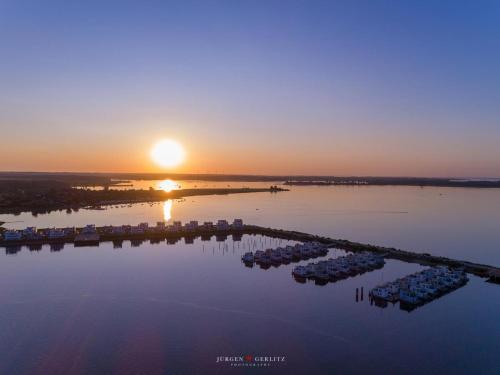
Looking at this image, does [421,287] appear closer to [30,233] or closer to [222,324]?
[222,324]

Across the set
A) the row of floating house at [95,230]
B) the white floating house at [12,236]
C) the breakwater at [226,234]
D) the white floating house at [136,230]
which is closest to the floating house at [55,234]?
the row of floating house at [95,230]

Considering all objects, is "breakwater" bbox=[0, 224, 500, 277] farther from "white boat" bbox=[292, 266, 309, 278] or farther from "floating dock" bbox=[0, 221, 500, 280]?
"white boat" bbox=[292, 266, 309, 278]

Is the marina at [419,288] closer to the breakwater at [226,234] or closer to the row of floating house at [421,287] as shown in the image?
the row of floating house at [421,287]

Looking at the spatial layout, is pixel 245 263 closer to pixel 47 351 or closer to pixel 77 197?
pixel 47 351

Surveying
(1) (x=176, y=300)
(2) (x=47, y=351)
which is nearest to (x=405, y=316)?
(1) (x=176, y=300)

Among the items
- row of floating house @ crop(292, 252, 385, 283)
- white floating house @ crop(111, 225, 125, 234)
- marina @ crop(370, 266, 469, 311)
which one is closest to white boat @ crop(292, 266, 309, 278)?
row of floating house @ crop(292, 252, 385, 283)
